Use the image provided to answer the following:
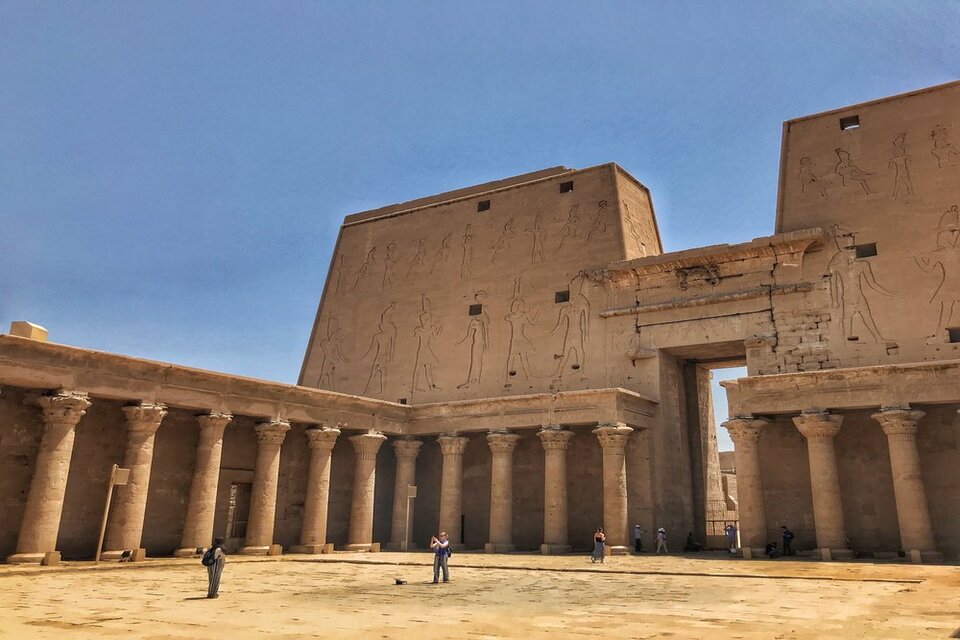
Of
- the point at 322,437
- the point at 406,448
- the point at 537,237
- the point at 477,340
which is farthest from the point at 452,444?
the point at 537,237

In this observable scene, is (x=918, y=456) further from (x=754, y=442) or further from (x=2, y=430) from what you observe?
(x=2, y=430)

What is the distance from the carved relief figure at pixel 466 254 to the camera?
2714 cm

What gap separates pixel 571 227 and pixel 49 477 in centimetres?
1721

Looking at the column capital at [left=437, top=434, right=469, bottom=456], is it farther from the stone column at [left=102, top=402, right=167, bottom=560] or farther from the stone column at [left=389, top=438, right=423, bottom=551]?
the stone column at [left=102, top=402, right=167, bottom=560]

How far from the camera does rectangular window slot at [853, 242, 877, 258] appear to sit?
66.2ft

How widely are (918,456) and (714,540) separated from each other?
25.3 ft

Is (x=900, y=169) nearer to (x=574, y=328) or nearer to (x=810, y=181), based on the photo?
(x=810, y=181)

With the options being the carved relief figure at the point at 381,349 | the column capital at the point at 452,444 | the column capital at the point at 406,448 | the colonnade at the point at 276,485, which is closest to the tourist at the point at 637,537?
the colonnade at the point at 276,485

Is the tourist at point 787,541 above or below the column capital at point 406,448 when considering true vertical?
below

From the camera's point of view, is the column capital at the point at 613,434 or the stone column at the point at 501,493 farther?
the stone column at the point at 501,493

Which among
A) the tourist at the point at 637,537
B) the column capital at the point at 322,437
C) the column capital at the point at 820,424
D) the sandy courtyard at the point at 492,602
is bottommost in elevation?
the sandy courtyard at the point at 492,602

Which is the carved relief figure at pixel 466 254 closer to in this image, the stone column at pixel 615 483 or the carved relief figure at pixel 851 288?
the stone column at pixel 615 483

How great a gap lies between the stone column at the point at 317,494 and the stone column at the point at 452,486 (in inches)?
135

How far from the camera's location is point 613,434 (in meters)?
20.0
